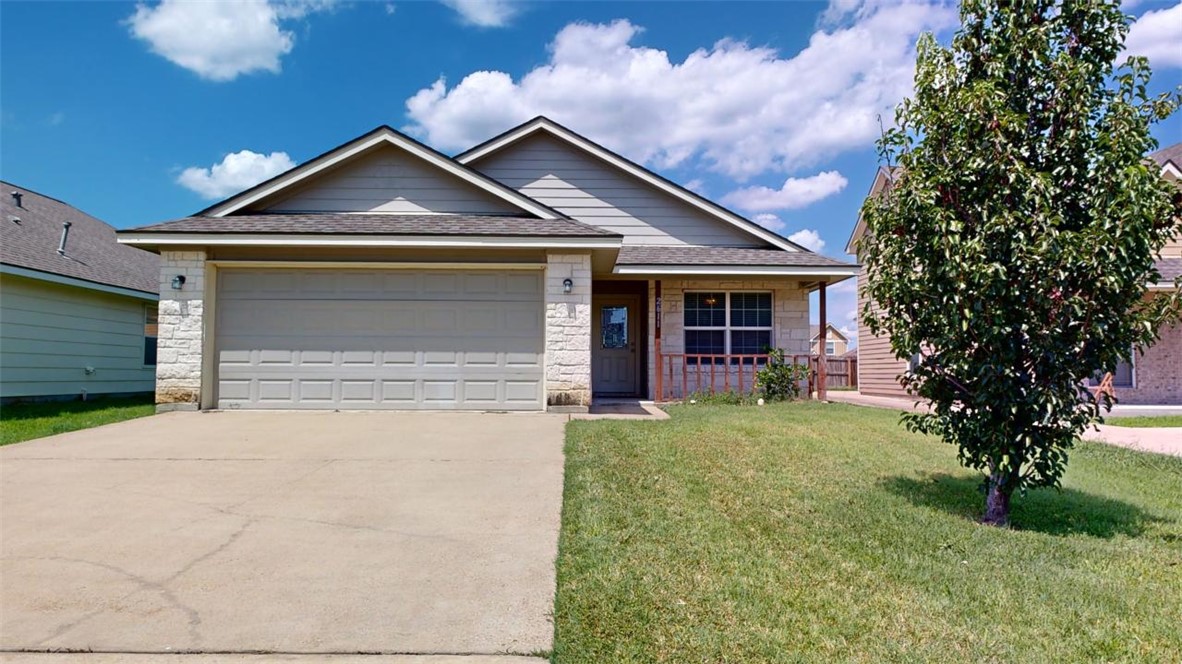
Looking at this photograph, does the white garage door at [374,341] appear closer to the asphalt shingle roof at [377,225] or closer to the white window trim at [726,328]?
the asphalt shingle roof at [377,225]

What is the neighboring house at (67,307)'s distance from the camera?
1148cm

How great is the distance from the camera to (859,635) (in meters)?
2.73

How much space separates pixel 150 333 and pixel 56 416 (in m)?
5.46

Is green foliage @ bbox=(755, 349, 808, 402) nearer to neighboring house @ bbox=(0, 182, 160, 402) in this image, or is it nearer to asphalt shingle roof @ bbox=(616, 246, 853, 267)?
asphalt shingle roof @ bbox=(616, 246, 853, 267)

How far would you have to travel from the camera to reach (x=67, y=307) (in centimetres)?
1255

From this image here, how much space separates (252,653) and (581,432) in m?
5.37

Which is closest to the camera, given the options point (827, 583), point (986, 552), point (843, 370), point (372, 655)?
point (372, 655)

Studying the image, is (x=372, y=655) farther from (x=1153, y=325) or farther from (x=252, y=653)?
(x=1153, y=325)

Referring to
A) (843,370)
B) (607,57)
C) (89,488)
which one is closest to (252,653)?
(89,488)

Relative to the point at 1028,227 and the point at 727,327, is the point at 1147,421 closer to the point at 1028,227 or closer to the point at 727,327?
the point at 727,327

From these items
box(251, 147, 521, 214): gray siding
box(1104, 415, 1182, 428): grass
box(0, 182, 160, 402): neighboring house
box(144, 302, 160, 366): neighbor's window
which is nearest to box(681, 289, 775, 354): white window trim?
box(251, 147, 521, 214): gray siding

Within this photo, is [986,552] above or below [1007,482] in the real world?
below

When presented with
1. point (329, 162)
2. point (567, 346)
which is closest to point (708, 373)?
point (567, 346)

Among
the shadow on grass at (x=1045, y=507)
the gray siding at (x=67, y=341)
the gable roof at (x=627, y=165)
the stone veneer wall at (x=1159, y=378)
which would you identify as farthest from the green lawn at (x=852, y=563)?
the gray siding at (x=67, y=341)
